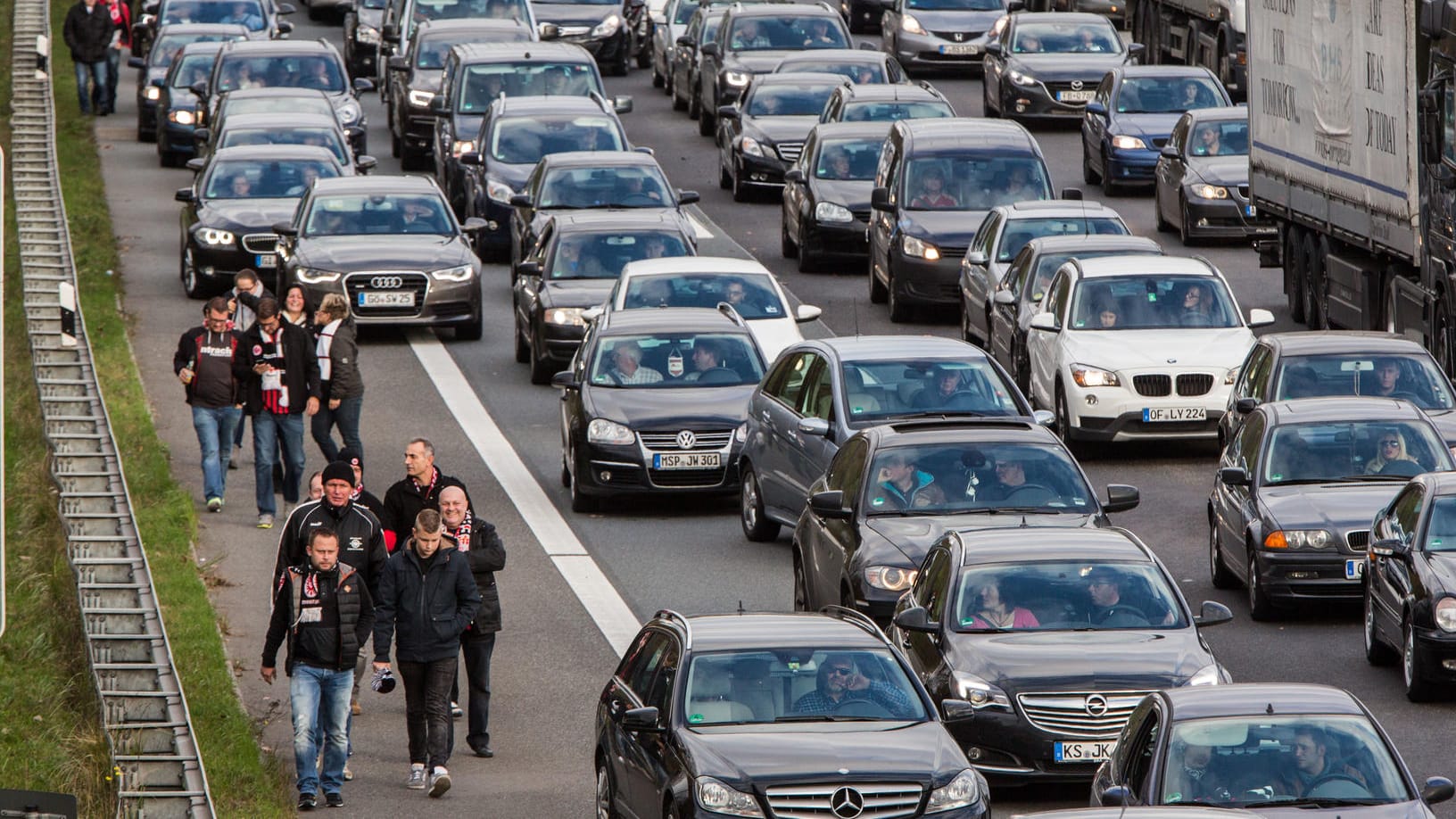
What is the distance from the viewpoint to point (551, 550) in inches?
796

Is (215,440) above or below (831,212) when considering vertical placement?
above

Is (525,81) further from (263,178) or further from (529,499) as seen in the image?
(529,499)

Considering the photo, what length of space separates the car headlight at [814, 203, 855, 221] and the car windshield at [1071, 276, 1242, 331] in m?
8.24

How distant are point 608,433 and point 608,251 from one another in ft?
22.7

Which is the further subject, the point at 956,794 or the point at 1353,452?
the point at 1353,452

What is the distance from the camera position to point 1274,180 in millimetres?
29219

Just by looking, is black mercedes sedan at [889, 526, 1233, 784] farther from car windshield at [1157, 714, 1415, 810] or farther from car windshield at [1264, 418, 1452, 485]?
car windshield at [1264, 418, 1452, 485]

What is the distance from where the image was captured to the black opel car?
10.9 meters

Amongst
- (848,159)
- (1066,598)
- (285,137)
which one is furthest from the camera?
(285,137)

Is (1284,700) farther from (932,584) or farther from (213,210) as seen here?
(213,210)

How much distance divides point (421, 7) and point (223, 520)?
2485cm

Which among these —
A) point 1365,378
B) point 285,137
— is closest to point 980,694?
point 1365,378

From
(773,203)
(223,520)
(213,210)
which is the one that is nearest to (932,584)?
(223,520)

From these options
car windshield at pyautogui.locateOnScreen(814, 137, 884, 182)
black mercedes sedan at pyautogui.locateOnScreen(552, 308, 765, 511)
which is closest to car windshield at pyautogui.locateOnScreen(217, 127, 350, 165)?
car windshield at pyautogui.locateOnScreen(814, 137, 884, 182)
